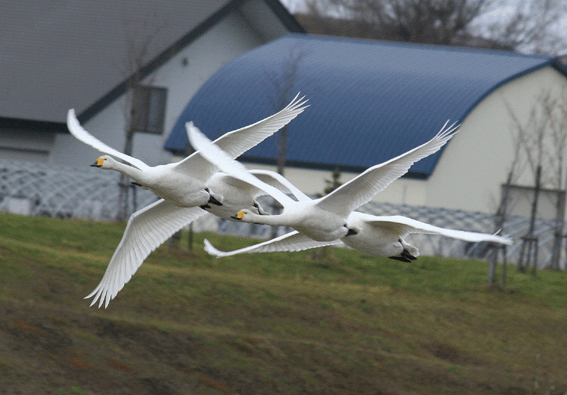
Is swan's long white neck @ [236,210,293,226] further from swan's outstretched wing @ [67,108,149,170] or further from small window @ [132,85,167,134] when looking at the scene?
small window @ [132,85,167,134]

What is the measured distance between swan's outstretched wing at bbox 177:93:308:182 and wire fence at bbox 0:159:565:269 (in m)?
15.6

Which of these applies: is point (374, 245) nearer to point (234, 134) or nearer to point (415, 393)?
point (234, 134)

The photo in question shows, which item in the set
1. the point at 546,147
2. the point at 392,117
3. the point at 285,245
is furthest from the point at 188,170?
the point at 546,147

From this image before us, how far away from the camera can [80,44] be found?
35.0 metres

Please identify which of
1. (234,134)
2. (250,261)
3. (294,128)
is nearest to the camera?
(234,134)

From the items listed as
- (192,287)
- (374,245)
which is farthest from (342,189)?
(192,287)

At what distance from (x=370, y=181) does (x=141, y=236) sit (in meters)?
4.04

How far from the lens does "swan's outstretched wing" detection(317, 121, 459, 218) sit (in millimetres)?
10398

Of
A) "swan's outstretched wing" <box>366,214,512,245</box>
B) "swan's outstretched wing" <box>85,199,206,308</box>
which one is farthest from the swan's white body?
"swan's outstretched wing" <box>85,199,206,308</box>

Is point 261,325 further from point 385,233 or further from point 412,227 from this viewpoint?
point 412,227

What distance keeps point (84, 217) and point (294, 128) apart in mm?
7094

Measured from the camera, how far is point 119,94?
33.4m

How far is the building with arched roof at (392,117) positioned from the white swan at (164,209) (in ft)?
50.3

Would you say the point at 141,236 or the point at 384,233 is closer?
the point at 384,233
